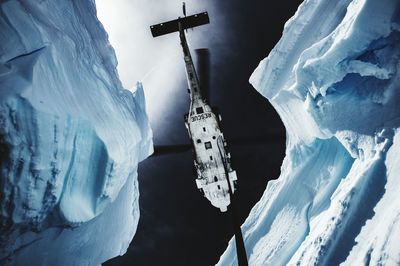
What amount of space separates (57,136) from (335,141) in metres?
7.14

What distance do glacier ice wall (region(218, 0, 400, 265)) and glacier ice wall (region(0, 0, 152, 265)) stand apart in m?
4.48

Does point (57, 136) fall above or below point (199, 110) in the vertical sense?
above

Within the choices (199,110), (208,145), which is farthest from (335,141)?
(199,110)

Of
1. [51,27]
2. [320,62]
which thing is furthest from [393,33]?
[51,27]

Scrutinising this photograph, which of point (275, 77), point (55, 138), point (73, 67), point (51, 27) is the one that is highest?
point (51, 27)

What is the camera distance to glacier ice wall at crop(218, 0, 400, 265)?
15.1 ft

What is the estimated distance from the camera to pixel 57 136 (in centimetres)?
453

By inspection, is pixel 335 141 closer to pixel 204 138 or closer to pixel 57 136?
pixel 204 138

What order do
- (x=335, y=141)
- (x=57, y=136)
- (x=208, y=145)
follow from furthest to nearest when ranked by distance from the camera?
(x=208, y=145), (x=335, y=141), (x=57, y=136)

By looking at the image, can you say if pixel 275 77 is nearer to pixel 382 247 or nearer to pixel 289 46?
pixel 289 46

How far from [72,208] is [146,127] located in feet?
14.2

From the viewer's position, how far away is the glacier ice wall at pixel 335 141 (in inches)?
182

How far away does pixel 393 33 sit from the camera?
5.21m

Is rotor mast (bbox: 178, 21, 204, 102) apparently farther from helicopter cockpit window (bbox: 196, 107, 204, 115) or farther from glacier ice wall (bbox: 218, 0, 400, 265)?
glacier ice wall (bbox: 218, 0, 400, 265)
